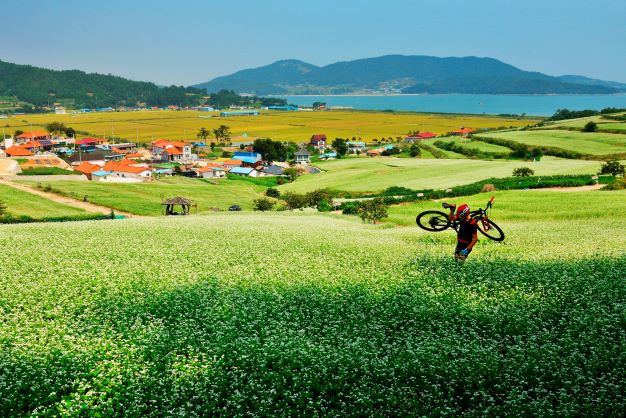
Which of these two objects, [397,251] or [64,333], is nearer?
[64,333]

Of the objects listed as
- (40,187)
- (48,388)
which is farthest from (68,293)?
(40,187)

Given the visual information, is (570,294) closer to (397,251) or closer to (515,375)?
(515,375)

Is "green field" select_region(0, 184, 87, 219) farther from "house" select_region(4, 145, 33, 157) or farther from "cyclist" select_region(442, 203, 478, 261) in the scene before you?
"house" select_region(4, 145, 33, 157)

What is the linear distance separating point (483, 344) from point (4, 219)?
161ft

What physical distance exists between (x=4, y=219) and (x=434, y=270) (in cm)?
4400

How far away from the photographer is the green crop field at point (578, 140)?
105 metres

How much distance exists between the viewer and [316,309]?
20.6 metres

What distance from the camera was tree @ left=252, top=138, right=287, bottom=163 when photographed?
155m

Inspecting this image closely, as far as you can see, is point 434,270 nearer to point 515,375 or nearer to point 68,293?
point 515,375

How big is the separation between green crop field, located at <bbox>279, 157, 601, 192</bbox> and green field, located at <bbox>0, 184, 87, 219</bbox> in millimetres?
41020

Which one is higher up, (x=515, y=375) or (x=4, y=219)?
(x=515, y=375)

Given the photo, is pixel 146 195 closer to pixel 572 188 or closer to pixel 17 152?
pixel 572 188

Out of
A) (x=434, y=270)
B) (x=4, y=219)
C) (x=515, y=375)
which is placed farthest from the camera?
(x=4, y=219)

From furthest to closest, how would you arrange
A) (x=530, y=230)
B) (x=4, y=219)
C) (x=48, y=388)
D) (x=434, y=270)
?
(x=4, y=219) → (x=530, y=230) → (x=434, y=270) → (x=48, y=388)
